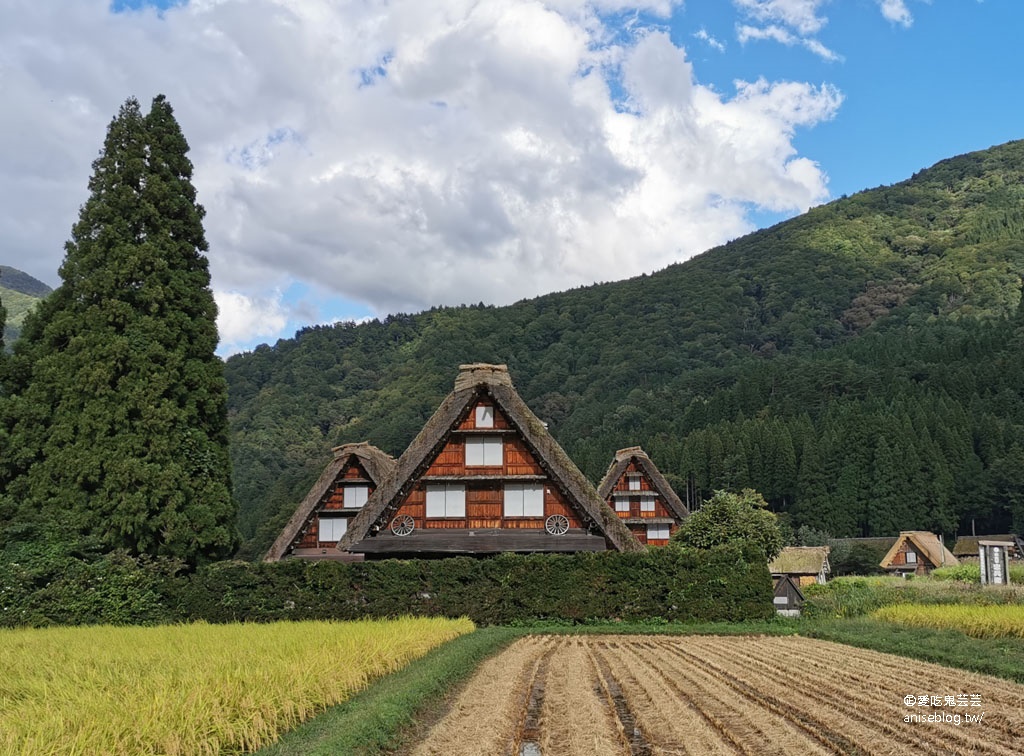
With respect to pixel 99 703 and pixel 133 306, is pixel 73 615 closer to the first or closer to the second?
pixel 133 306

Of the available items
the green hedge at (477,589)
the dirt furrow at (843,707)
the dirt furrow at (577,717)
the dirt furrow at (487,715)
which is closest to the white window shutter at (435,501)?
the green hedge at (477,589)

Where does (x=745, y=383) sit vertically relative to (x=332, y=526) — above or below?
above

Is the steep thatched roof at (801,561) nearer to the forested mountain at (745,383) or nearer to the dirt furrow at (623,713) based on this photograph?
the forested mountain at (745,383)

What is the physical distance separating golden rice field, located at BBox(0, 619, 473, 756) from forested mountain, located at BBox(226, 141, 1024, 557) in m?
60.3

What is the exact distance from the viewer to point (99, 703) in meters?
8.55

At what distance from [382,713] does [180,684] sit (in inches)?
96.8

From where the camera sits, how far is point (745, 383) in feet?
404

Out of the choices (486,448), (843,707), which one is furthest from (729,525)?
(843,707)

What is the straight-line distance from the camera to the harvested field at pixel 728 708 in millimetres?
9500

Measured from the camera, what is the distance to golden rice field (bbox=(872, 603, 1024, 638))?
20.7 metres

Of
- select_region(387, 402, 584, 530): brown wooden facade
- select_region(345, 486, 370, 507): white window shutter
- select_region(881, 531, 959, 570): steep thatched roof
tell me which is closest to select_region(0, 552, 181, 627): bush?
select_region(387, 402, 584, 530): brown wooden facade

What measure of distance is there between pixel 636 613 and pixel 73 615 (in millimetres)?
16532

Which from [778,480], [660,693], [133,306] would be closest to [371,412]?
[778,480]

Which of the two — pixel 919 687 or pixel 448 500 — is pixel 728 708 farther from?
pixel 448 500
